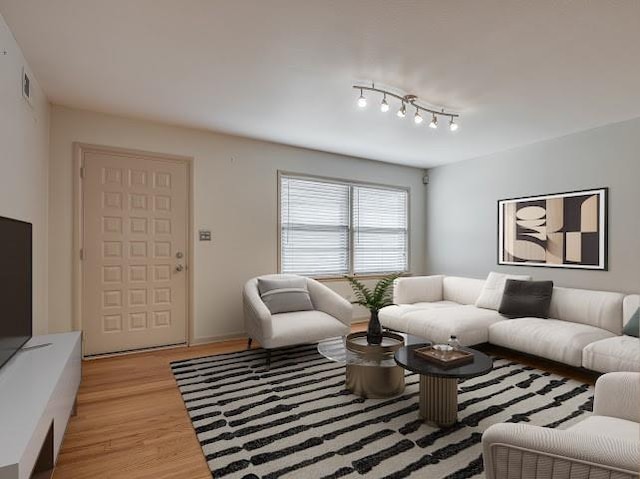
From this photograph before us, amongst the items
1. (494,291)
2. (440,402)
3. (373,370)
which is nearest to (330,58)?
(373,370)

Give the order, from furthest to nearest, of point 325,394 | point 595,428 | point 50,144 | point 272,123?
point 272,123, point 50,144, point 325,394, point 595,428

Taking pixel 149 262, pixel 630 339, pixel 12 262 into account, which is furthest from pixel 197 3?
pixel 630 339

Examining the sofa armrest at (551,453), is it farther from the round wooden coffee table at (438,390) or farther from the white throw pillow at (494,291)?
the white throw pillow at (494,291)

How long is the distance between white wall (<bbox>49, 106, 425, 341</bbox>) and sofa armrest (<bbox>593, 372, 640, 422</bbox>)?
3462 mm

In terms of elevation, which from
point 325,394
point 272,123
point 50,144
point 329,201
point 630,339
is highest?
point 272,123

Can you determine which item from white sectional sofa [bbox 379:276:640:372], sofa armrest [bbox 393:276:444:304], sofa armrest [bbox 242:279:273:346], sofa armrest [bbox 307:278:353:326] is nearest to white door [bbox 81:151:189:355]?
sofa armrest [bbox 242:279:273:346]

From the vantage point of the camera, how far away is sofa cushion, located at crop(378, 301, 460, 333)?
4111 mm

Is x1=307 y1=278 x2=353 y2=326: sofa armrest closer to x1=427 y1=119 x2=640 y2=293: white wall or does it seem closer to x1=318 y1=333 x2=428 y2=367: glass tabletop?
Result: x1=318 y1=333 x2=428 y2=367: glass tabletop

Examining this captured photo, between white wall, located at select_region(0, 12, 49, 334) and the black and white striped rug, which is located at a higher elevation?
white wall, located at select_region(0, 12, 49, 334)

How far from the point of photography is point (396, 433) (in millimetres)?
2189

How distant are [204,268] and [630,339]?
165 inches

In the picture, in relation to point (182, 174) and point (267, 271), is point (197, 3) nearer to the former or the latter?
point (182, 174)

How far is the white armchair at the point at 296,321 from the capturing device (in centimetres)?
328

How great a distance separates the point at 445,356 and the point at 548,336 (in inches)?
58.7
